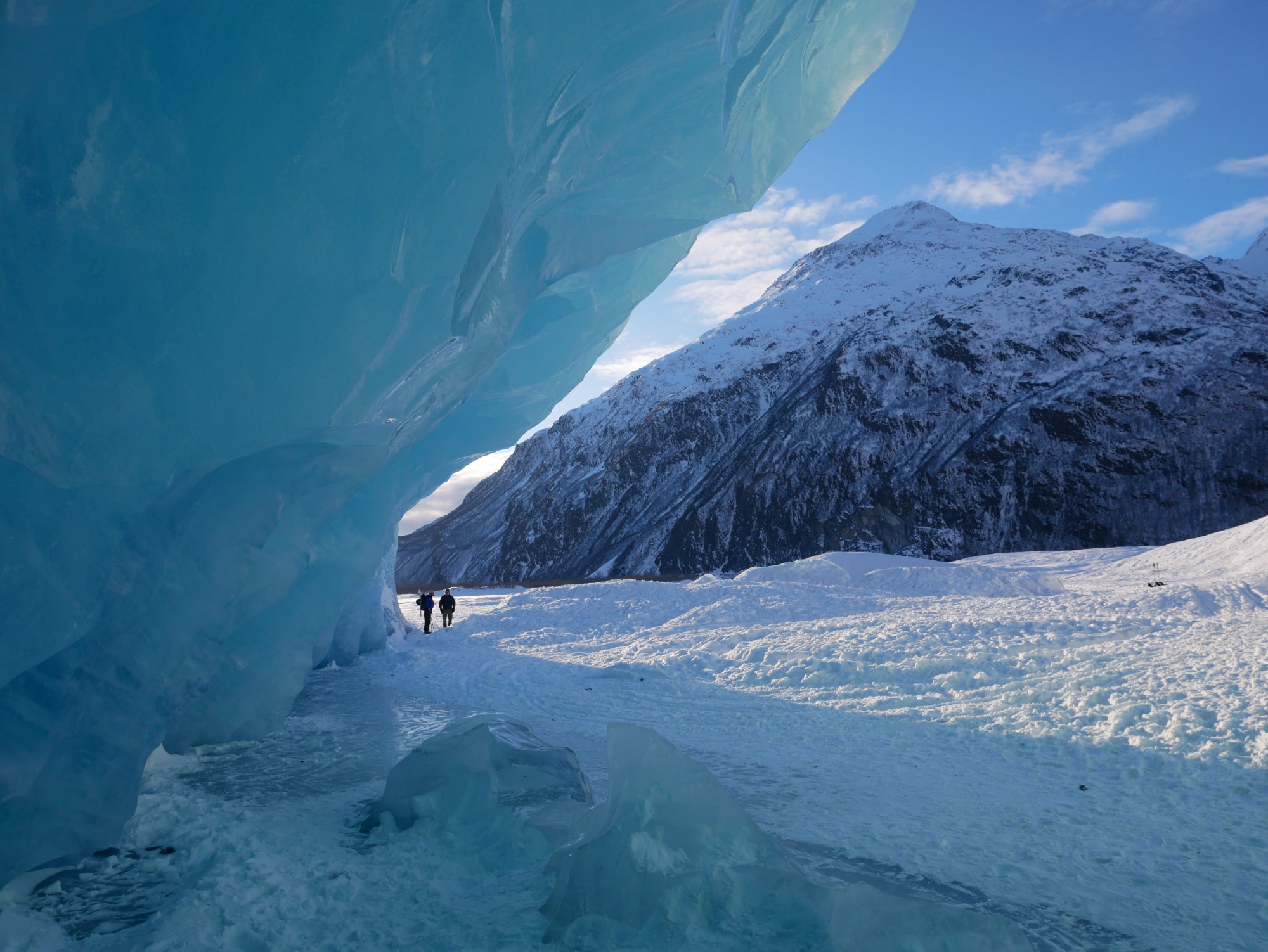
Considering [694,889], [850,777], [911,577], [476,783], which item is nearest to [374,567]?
[476,783]

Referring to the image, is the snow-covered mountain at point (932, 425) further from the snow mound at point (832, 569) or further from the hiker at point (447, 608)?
the hiker at point (447, 608)

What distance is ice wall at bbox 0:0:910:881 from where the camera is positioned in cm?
264

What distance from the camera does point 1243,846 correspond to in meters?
3.24

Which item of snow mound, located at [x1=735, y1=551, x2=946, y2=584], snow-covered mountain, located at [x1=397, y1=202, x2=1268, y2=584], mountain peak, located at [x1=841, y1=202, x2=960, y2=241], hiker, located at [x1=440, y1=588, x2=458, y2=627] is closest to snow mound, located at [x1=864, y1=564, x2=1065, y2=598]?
snow mound, located at [x1=735, y1=551, x2=946, y2=584]

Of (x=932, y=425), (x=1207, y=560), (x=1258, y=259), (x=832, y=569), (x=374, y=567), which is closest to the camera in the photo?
(x=374, y=567)

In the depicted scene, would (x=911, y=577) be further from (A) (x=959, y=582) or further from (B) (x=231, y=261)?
(B) (x=231, y=261)

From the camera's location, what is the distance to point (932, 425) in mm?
42250

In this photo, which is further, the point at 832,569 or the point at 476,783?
the point at 832,569

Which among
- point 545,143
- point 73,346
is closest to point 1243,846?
point 545,143

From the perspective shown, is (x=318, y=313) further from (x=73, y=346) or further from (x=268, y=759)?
(x=268, y=759)

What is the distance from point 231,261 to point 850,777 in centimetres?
432

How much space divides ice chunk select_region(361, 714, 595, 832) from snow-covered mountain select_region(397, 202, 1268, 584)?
3721cm

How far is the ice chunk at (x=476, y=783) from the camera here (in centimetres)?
353

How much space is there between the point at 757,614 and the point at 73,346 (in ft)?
34.4
